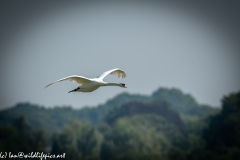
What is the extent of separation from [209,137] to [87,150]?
15.9m

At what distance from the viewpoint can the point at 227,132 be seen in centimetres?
8194

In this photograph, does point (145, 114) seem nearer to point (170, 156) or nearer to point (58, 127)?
point (58, 127)

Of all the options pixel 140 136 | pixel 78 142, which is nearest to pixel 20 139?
pixel 78 142

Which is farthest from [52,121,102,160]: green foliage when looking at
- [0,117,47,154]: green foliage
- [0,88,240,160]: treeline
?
[0,117,47,154]: green foliage

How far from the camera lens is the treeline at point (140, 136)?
72312 mm

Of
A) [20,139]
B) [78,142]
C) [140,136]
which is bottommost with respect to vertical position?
[20,139]

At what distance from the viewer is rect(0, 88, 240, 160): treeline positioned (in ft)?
237

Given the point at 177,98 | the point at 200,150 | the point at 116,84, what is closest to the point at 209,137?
the point at 200,150

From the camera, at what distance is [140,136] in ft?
295

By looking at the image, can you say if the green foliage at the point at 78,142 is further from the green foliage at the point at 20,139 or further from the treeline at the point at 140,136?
the green foliage at the point at 20,139

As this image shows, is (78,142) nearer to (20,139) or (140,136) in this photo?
(140,136)

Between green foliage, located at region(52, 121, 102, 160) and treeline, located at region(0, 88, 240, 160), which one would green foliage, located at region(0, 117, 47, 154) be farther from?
green foliage, located at region(52, 121, 102, 160)

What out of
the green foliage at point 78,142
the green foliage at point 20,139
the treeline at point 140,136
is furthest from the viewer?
the green foliage at point 78,142

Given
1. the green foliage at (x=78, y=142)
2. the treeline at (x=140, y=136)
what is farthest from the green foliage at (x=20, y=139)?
the green foliage at (x=78, y=142)
